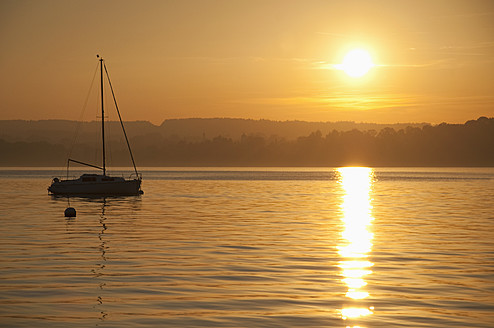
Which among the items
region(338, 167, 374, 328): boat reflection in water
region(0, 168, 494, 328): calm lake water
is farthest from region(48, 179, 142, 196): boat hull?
region(338, 167, 374, 328): boat reflection in water

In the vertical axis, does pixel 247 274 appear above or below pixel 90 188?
below

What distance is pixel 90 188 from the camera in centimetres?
9188

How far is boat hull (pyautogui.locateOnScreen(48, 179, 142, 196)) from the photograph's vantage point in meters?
91.6

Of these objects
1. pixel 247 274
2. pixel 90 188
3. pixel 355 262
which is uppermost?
pixel 90 188

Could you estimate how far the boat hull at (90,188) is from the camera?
91.6 metres

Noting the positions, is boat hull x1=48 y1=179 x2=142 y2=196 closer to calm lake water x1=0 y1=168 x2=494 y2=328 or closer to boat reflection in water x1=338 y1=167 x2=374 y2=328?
calm lake water x1=0 y1=168 x2=494 y2=328

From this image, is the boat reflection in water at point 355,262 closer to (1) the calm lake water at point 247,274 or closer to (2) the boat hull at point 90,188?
(1) the calm lake water at point 247,274

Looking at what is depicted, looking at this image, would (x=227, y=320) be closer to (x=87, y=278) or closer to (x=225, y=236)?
(x=87, y=278)

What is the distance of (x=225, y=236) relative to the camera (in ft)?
138

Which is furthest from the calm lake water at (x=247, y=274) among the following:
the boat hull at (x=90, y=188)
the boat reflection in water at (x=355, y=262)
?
the boat hull at (x=90, y=188)

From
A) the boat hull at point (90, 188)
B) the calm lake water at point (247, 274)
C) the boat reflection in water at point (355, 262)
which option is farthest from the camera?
the boat hull at point (90, 188)

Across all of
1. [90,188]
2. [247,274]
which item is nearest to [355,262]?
[247,274]

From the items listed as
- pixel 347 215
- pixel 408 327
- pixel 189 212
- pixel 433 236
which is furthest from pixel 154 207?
pixel 408 327

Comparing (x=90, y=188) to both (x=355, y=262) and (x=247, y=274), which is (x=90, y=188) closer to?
(x=355, y=262)
